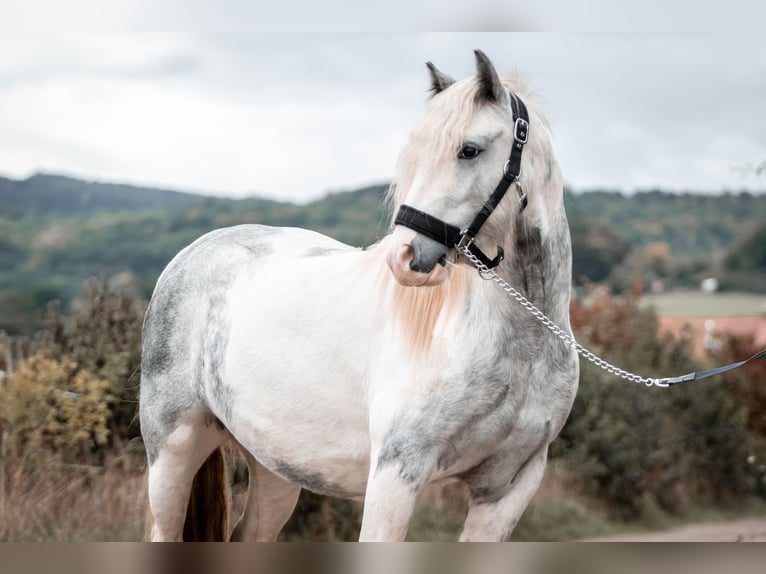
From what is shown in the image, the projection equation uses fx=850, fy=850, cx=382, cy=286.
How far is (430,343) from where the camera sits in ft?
8.74

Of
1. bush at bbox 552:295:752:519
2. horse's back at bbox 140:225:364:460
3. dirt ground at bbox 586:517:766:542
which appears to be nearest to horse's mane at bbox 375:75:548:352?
horse's back at bbox 140:225:364:460

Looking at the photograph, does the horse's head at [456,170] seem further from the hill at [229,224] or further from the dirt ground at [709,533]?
the dirt ground at [709,533]

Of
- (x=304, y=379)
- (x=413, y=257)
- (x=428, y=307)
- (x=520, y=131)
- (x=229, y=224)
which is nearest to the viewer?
(x=413, y=257)

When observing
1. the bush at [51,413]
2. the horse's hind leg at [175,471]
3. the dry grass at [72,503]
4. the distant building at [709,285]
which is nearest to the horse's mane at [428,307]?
the horse's hind leg at [175,471]

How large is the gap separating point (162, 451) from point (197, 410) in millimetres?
234

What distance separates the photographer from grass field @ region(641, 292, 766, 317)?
47.4 feet

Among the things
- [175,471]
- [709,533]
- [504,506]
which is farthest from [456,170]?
[709,533]

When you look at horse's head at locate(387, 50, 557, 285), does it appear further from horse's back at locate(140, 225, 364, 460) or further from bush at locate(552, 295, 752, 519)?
bush at locate(552, 295, 752, 519)

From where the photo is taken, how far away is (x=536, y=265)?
271 centimetres

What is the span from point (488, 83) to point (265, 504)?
213cm

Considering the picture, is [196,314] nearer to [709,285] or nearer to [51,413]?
[51,413]

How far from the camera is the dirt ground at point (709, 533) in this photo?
25.8 feet

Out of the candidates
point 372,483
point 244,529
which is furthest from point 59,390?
point 372,483

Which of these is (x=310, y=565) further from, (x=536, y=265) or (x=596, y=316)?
(x=596, y=316)
